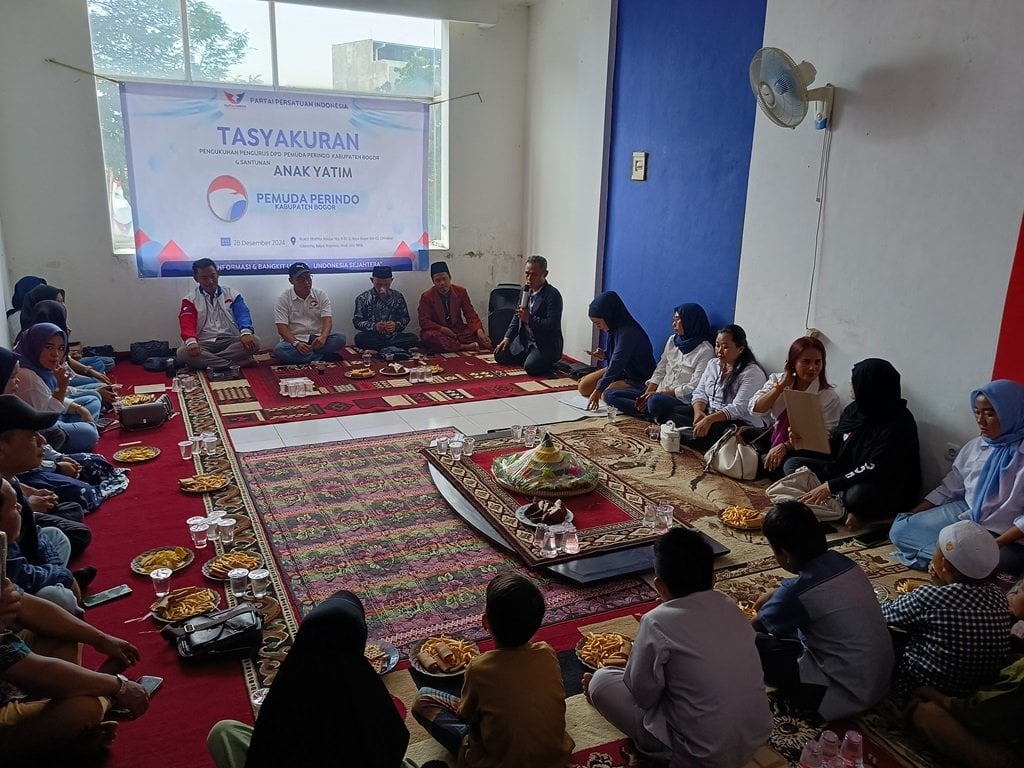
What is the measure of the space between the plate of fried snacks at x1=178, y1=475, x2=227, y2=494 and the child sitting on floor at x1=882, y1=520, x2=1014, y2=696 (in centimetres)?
318

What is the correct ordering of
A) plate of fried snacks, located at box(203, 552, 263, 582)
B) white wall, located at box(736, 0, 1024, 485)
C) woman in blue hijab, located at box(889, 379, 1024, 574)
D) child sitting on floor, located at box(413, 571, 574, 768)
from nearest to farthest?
1. child sitting on floor, located at box(413, 571, 574, 768)
2. plate of fried snacks, located at box(203, 552, 263, 582)
3. woman in blue hijab, located at box(889, 379, 1024, 574)
4. white wall, located at box(736, 0, 1024, 485)

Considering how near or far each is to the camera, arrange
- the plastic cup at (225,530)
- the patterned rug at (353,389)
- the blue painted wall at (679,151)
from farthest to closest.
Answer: the patterned rug at (353,389) → the blue painted wall at (679,151) → the plastic cup at (225,530)

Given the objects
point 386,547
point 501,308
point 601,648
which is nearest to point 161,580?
point 386,547

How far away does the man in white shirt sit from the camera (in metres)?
6.91

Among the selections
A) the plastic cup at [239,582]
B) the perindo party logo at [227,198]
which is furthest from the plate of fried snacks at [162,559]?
the perindo party logo at [227,198]

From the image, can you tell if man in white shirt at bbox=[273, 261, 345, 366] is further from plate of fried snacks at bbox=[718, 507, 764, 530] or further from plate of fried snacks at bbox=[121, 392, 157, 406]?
plate of fried snacks at bbox=[718, 507, 764, 530]

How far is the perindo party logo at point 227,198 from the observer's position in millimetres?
6957

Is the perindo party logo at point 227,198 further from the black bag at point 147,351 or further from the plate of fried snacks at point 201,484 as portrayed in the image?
the plate of fried snacks at point 201,484

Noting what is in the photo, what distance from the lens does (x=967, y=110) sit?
3650mm

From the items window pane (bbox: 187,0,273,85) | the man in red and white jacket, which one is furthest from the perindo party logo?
window pane (bbox: 187,0,273,85)

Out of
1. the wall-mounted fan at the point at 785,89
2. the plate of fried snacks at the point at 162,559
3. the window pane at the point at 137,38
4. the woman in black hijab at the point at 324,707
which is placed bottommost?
the plate of fried snacks at the point at 162,559

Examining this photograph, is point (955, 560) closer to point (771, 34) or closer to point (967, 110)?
point (967, 110)

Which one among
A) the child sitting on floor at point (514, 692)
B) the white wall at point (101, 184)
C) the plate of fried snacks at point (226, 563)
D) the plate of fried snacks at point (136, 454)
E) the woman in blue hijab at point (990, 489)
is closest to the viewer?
the child sitting on floor at point (514, 692)

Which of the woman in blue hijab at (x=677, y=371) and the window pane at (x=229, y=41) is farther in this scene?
the window pane at (x=229, y=41)
